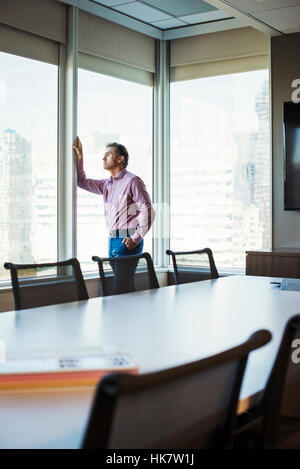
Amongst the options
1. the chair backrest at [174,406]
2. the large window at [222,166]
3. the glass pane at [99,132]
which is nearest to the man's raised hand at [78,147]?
the glass pane at [99,132]

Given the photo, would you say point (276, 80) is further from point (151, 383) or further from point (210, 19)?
point (151, 383)

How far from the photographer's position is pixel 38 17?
5348 mm

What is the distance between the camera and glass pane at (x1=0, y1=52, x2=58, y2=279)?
202 inches

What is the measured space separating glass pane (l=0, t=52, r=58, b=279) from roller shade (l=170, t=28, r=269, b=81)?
1867mm

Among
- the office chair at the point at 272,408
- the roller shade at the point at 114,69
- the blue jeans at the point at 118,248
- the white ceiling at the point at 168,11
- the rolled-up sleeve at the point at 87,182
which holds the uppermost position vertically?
the white ceiling at the point at 168,11

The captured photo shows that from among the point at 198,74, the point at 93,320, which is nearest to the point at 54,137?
the point at 198,74

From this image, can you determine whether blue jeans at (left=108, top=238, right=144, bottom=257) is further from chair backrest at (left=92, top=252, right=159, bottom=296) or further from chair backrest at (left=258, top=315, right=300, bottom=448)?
chair backrest at (left=258, top=315, right=300, bottom=448)

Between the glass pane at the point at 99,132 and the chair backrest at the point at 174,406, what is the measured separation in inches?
192

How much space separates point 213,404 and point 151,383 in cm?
28

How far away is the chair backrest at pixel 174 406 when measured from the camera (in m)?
0.83

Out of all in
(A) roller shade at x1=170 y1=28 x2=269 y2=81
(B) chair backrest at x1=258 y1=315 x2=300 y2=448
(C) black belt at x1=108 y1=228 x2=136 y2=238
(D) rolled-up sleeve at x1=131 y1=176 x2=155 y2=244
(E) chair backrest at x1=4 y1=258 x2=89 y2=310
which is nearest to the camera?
(B) chair backrest at x1=258 y1=315 x2=300 y2=448

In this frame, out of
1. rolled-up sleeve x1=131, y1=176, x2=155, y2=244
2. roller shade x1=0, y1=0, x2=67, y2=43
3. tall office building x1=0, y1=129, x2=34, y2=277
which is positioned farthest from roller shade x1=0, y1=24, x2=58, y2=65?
rolled-up sleeve x1=131, y1=176, x2=155, y2=244

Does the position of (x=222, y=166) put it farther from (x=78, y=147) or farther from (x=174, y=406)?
(x=174, y=406)

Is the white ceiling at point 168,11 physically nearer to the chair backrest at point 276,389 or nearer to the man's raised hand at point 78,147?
the man's raised hand at point 78,147
